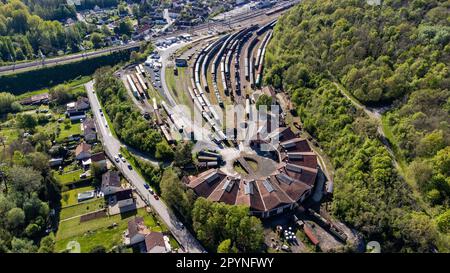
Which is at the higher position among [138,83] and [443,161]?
[138,83]

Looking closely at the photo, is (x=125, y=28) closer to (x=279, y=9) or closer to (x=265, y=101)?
(x=279, y=9)

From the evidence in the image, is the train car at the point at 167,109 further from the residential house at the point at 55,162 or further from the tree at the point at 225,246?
the tree at the point at 225,246

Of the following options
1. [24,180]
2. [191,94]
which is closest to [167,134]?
[191,94]

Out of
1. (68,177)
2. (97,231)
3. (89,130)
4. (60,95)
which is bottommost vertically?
(97,231)

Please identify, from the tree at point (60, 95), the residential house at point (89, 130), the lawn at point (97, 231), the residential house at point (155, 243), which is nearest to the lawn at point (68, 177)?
the residential house at point (89, 130)

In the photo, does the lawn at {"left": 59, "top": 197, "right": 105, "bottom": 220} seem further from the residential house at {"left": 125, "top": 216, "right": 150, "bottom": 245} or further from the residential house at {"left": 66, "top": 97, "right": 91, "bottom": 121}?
the residential house at {"left": 66, "top": 97, "right": 91, "bottom": 121}
